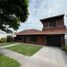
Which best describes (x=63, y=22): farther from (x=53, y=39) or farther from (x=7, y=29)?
(x=7, y=29)

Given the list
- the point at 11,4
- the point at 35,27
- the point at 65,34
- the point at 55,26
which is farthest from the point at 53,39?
the point at 11,4

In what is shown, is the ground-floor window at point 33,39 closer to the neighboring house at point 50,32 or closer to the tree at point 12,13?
the neighboring house at point 50,32

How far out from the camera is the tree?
12.2 metres

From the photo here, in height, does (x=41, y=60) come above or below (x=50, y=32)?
below

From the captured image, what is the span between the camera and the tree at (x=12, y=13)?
1216 cm

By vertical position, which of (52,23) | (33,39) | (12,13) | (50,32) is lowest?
(33,39)

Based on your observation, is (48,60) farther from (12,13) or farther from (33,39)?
(33,39)

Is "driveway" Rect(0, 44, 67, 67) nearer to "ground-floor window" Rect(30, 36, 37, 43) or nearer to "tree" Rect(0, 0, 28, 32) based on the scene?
"tree" Rect(0, 0, 28, 32)

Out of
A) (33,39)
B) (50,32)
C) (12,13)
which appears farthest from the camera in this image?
(33,39)

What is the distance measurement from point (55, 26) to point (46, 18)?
3.37 metres

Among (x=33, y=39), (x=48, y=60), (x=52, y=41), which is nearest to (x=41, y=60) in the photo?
(x=48, y=60)

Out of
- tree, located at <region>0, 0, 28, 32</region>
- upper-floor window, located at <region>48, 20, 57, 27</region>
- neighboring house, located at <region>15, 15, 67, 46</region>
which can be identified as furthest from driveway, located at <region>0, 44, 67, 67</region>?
upper-floor window, located at <region>48, 20, 57, 27</region>

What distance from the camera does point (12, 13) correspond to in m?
13.3

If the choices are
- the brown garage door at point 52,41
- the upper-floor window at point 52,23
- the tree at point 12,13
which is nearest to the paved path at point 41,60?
the tree at point 12,13
